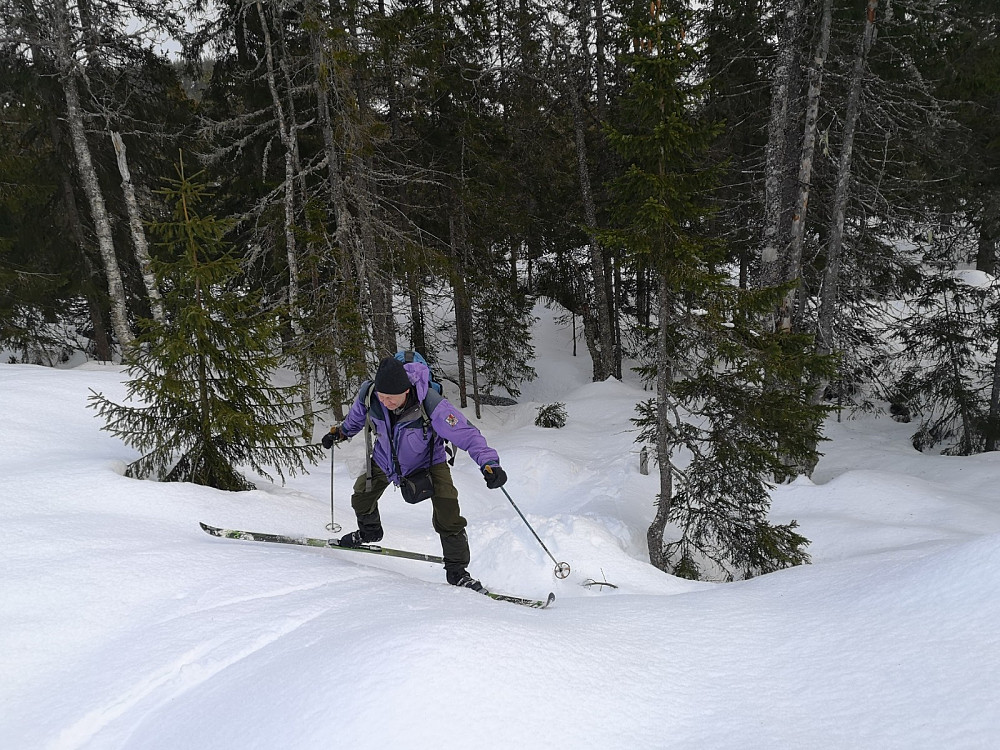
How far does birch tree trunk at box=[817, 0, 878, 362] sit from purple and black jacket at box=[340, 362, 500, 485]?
8.88 m

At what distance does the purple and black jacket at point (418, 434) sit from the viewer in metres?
5.11

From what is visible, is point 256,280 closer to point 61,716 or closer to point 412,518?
point 412,518

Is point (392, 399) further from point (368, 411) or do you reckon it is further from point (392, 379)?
point (368, 411)

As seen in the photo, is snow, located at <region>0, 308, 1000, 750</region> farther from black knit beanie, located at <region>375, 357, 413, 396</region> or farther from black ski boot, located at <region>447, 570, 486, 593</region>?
black knit beanie, located at <region>375, 357, 413, 396</region>

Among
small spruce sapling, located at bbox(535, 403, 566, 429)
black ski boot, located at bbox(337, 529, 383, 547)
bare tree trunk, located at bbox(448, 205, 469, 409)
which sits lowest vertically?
small spruce sapling, located at bbox(535, 403, 566, 429)

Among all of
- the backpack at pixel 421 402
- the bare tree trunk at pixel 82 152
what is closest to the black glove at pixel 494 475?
the backpack at pixel 421 402

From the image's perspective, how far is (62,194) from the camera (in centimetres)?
1549

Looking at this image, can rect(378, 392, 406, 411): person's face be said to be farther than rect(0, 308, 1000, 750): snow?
Yes

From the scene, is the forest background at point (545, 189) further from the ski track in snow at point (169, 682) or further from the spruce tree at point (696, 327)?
the ski track in snow at point (169, 682)

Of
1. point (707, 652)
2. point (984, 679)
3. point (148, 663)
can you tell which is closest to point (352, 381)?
point (148, 663)

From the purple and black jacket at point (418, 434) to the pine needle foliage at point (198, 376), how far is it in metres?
1.95

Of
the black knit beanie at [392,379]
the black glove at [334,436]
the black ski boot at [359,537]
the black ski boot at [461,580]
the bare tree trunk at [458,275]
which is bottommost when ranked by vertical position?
the black ski boot at [461,580]

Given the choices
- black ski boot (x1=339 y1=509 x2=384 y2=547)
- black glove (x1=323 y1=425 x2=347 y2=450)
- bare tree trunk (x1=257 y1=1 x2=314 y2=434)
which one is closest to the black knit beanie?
black glove (x1=323 y1=425 x2=347 y2=450)

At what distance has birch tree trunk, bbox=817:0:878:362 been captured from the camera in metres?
9.94
